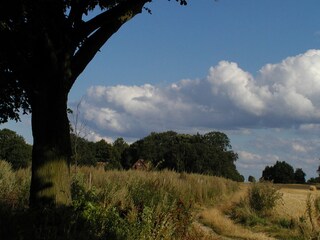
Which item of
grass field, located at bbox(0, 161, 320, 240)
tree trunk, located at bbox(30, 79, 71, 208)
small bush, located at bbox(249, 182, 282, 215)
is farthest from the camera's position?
small bush, located at bbox(249, 182, 282, 215)

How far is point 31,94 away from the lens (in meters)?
8.99

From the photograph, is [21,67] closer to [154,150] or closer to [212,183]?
[212,183]

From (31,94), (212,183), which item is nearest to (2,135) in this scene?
(212,183)

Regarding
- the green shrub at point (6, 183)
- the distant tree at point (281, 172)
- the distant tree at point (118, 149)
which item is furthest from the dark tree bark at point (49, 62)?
the distant tree at point (118, 149)

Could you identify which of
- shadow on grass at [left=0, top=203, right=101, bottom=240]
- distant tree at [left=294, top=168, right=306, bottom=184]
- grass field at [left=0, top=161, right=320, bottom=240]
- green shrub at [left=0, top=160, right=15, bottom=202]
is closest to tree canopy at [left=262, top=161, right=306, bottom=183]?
distant tree at [left=294, top=168, right=306, bottom=184]

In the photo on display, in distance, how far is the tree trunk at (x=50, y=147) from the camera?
28.0 feet

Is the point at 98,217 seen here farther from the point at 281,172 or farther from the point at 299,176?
the point at 299,176

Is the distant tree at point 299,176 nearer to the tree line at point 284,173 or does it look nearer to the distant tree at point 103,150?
the tree line at point 284,173

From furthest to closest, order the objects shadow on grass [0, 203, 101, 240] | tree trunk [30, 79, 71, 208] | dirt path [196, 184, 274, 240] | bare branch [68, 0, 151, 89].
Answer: dirt path [196, 184, 274, 240] → bare branch [68, 0, 151, 89] → tree trunk [30, 79, 71, 208] → shadow on grass [0, 203, 101, 240]

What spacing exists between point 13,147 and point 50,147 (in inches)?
2870

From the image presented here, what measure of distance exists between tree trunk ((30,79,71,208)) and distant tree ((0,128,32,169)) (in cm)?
6720

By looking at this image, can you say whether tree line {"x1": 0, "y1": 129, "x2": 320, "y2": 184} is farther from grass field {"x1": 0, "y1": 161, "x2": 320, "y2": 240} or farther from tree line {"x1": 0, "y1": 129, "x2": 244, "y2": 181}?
grass field {"x1": 0, "y1": 161, "x2": 320, "y2": 240}

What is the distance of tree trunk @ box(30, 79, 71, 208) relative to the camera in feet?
28.0

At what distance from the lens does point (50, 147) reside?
28.4ft
